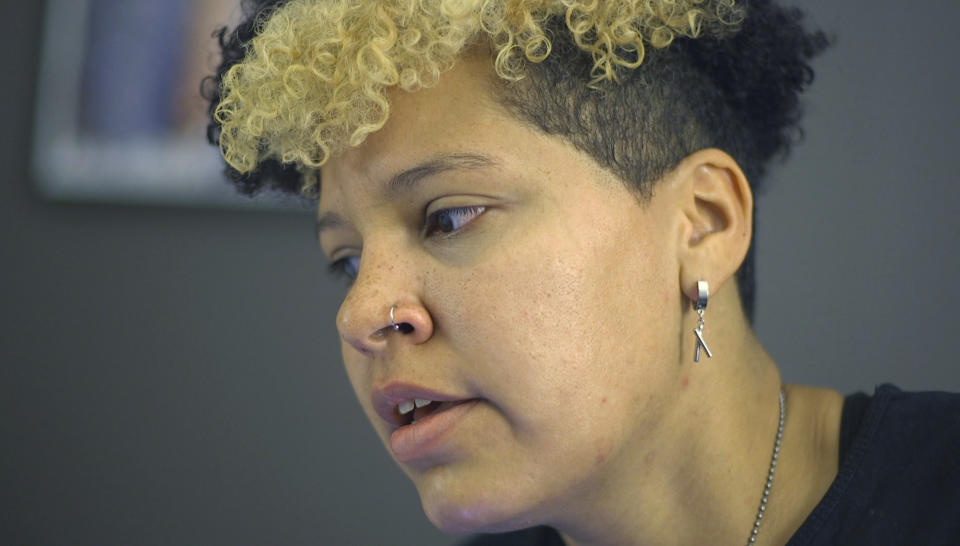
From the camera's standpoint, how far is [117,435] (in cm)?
197

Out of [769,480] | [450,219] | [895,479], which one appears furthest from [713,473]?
[450,219]

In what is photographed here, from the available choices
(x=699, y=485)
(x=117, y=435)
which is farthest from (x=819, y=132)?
(x=117, y=435)

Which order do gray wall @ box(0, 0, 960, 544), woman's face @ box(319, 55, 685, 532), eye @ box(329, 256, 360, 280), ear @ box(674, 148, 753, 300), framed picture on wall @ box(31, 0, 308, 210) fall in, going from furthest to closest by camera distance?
framed picture on wall @ box(31, 0, 308, 210)
gray wall @ box(0, 0, 960, 544)
eye @ box(329, 256, 360, 280)
ear @ box(674, 148, 753, 300)
woman's face @ box(319, 55, 685, 532)

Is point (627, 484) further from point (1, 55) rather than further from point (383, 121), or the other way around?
point (1, 55)

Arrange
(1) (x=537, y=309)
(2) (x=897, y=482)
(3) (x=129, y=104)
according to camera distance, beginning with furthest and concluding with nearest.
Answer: (3) (x=129, y=104) < (2) (x=897, y=482) < (1) (x=537, y=309)

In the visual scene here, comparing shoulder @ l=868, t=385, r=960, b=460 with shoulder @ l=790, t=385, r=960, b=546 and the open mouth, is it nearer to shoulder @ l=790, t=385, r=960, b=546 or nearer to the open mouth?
shoulder @ l=790, t=385, r=960, b=546

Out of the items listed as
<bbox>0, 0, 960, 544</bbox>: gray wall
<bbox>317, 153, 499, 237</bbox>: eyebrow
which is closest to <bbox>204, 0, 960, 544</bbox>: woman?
<bbox>317, 153, 499, 237</bbox>: eyebrow

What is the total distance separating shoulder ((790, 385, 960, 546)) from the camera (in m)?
1.11

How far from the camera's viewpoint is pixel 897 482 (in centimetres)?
115

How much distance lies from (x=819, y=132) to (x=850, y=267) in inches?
10.3

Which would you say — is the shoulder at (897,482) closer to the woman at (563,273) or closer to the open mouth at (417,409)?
the woman at (563,273)

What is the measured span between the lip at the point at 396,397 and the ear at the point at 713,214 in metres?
0.33

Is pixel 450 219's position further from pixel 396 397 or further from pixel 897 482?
pixel 897 482

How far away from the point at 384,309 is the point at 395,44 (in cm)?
31
